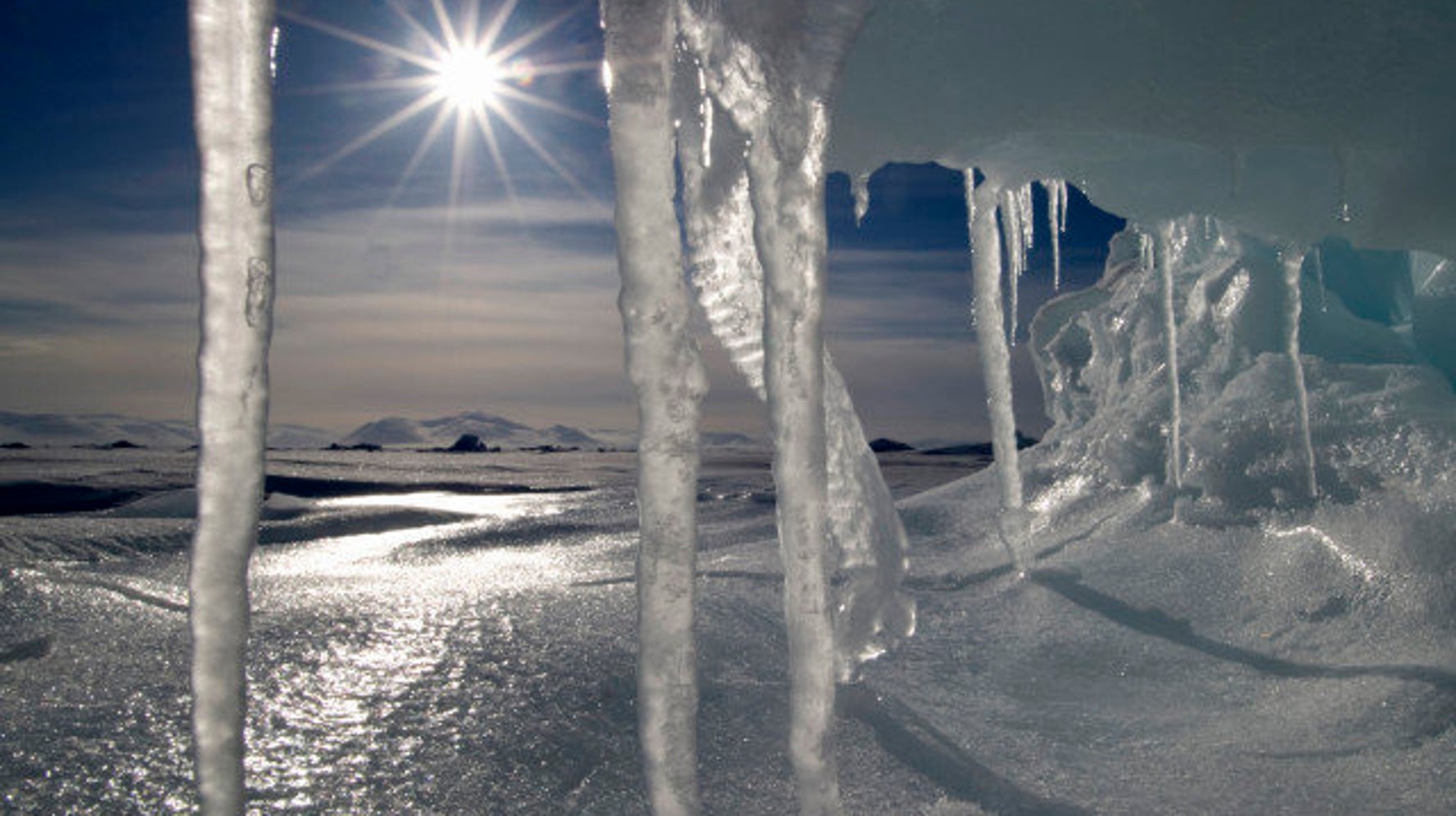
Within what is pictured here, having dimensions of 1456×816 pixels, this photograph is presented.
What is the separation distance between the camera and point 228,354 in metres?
1.54

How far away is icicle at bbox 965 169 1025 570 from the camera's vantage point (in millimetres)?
4891

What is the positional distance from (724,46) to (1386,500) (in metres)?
4.42

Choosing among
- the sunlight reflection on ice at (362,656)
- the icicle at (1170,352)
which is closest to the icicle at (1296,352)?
the icicle at (1170,352)

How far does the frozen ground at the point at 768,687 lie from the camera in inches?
100

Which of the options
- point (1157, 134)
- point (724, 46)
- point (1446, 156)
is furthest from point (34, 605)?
point (1446, 156)

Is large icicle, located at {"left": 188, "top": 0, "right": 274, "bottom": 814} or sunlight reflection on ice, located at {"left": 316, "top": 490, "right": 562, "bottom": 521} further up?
large icicle, located at {"left": 188, "top": 0, "right": 274, "bottom": 814}

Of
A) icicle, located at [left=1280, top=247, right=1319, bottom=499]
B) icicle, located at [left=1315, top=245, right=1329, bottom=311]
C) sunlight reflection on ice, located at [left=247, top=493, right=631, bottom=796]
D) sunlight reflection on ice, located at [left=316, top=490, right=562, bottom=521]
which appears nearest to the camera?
sunlight reflection on ice, located at [left=247, top=493, right=631, bottom=796]

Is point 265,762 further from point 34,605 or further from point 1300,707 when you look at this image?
point 1300,707

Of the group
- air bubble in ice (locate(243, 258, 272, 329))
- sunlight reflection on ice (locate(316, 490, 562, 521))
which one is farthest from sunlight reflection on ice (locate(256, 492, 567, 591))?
air bubble in ice (locate(243, 258, 272, 329))

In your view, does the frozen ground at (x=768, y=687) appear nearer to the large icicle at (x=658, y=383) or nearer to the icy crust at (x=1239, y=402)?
the icy crust at (x=1239, y=402)

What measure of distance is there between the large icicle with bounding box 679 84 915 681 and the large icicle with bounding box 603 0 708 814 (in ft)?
4.19

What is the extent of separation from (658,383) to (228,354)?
2.30 ft

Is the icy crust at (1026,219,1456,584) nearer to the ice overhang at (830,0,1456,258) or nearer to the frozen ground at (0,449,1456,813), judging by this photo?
the frozen ground at (0,449,1456,813)

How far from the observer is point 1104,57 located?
379 centimetres
